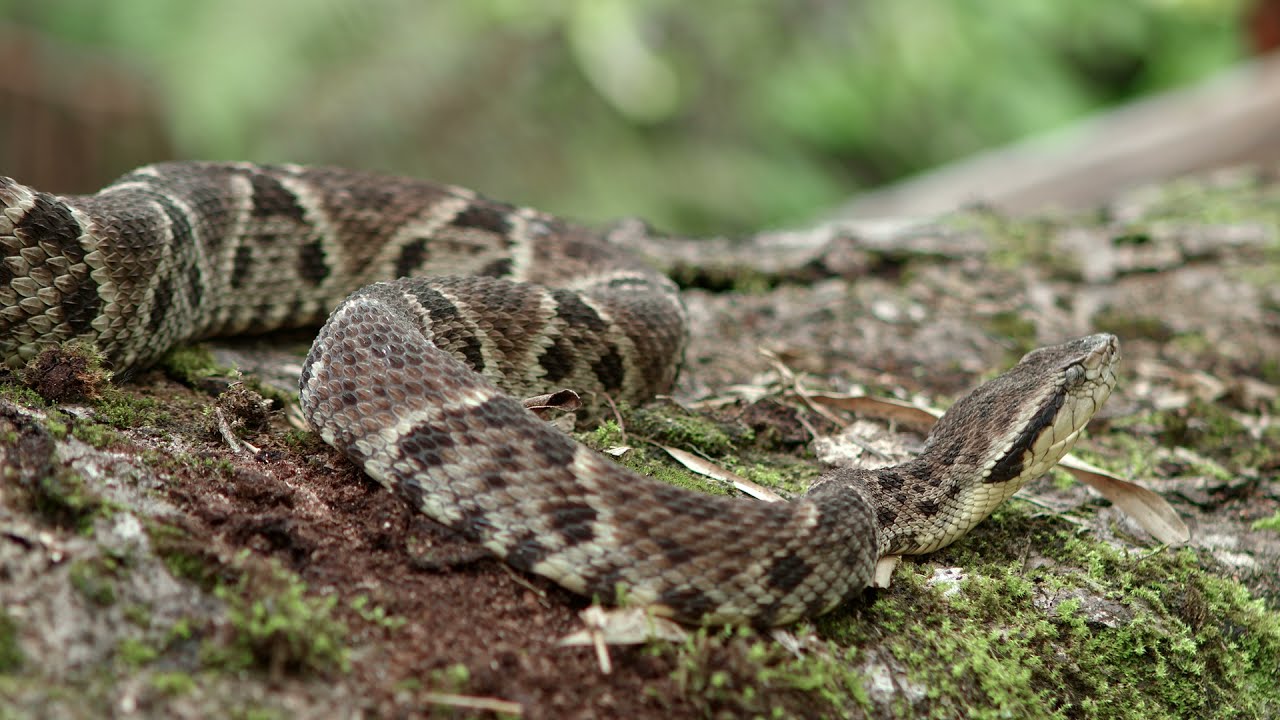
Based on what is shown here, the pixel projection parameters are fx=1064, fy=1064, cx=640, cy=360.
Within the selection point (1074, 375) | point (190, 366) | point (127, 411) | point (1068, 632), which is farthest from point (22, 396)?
point (1074, 375)

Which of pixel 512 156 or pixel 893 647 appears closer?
pixel 893 647

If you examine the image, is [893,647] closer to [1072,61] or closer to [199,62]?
[199,62]

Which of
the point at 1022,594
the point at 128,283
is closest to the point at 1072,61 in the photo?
the point at 1022,594

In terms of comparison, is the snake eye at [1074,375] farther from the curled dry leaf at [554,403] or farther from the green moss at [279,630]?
the green moss at [279,630]

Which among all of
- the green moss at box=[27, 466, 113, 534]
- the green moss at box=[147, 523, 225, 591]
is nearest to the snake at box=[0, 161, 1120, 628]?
the green moss at box=[147, 523, 225, 591]

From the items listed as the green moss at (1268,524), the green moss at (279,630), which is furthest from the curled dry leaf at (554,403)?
the green moss at (1268,524)
